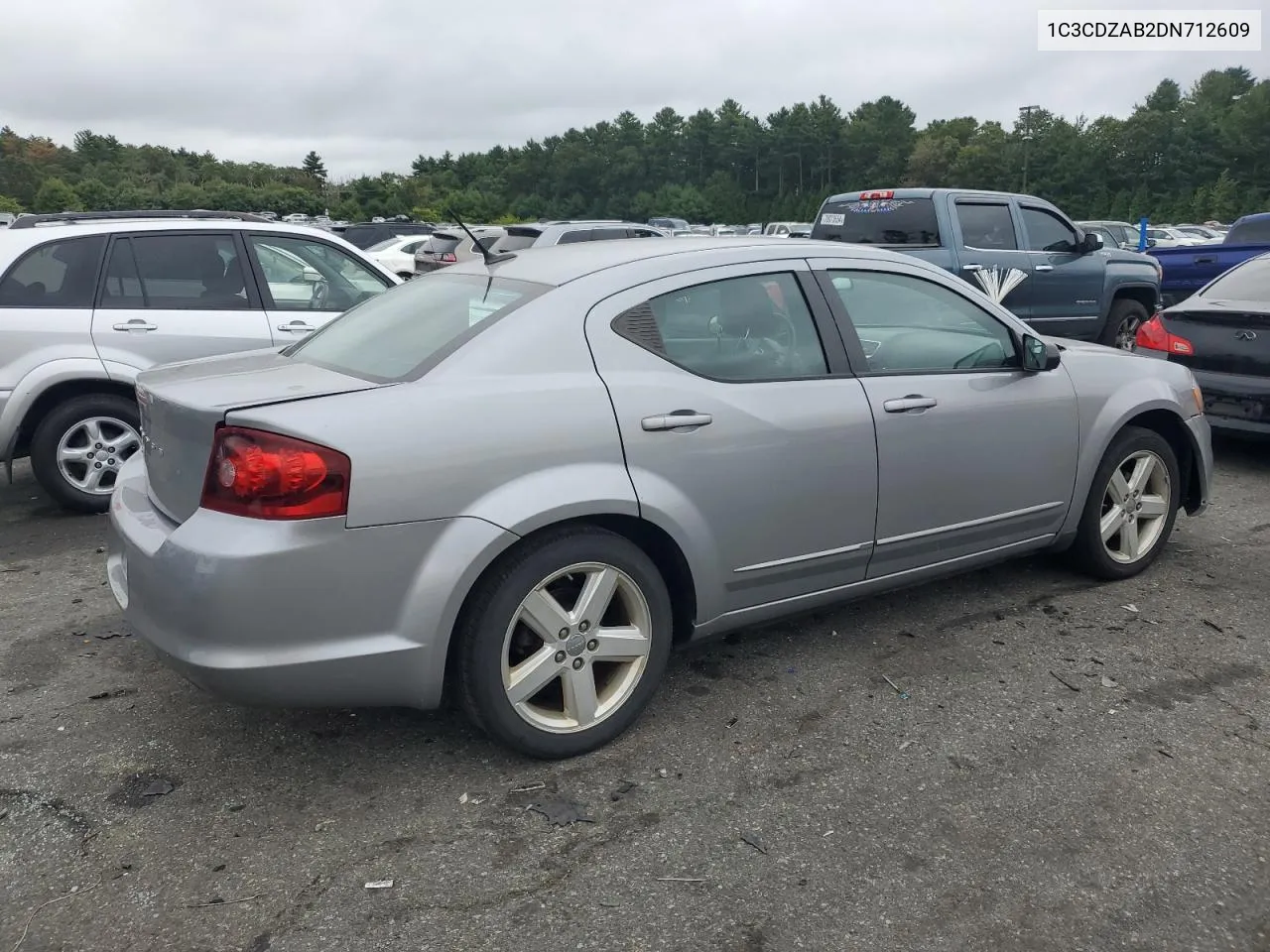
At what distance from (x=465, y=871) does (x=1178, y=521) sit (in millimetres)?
4650

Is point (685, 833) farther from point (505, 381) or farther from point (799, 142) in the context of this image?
point (799, 142)

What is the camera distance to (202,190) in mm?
58438

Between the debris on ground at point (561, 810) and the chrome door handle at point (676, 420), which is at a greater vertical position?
the chrome door handle at point (676, 420)

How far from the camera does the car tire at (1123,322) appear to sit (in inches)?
427

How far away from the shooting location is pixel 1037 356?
416 cm

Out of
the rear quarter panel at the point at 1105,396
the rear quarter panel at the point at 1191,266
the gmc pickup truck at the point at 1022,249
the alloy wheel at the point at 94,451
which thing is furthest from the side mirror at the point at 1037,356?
the rear quarter panel at the point at 1191,266

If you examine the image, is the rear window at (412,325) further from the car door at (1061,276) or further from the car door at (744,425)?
the car door at (1061,276)

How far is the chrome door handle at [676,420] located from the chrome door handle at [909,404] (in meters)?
0.80

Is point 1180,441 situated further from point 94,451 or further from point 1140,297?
point 1140,297

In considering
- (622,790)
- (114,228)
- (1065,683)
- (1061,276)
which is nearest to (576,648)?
(622,790)

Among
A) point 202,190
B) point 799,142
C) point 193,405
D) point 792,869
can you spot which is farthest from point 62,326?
point 799,142

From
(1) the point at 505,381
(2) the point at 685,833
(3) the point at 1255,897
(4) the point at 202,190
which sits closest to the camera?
(3) the point at 1255,897

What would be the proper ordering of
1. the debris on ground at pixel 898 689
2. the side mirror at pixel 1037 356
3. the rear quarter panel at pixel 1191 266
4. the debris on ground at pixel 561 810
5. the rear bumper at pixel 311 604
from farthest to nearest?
the rear quarter panel at pixel 1191 266, the side mirror at pixel 1037 356, the debris on ground at pixel 898 689, the debris on ground at pixel 561 810, the rear bumper at pixel 311 604

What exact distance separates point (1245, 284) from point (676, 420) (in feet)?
19.6
